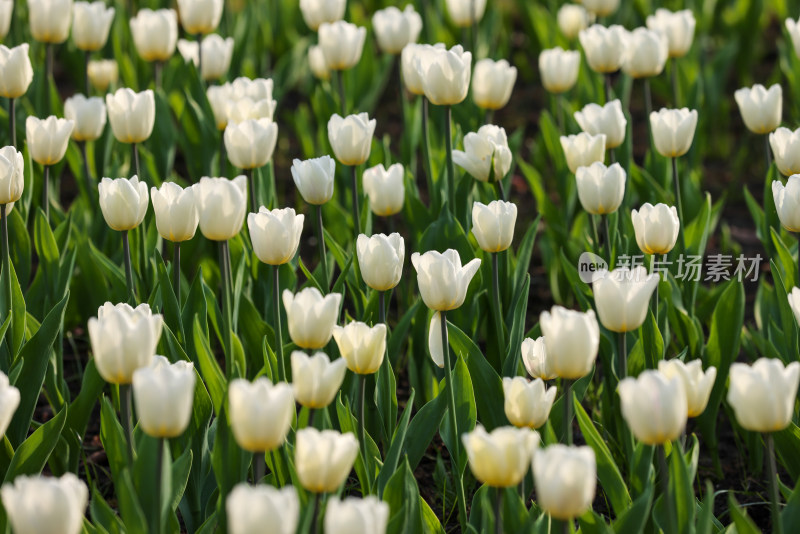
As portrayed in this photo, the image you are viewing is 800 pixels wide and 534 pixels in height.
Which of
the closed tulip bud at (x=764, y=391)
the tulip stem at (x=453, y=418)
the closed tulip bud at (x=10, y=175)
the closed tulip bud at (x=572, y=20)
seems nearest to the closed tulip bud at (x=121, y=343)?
the tulip stem at (x=453, y=418)

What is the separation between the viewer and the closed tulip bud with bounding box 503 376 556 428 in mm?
1923

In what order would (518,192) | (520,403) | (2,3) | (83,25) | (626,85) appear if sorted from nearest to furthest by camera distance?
(520,403), (2,3), (83,25), (626,85), (518,192)

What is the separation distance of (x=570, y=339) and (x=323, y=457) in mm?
478

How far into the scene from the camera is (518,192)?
4.62 m

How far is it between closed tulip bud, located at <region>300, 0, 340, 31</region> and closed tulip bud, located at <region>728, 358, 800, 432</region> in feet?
8.39

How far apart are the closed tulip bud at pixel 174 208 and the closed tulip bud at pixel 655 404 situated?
3.43 feet

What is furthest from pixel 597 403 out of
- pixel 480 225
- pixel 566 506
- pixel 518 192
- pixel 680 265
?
pixel 518 192

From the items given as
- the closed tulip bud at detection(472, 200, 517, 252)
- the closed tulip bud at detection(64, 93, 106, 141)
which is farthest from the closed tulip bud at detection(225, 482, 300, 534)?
the closed tulip bud at detection(64, 93, 106, 141)

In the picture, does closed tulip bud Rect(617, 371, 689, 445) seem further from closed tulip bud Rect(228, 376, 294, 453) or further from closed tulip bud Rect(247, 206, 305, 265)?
closed tulip bud Rect(247, 206, 305, 265)

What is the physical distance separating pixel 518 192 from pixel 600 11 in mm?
840

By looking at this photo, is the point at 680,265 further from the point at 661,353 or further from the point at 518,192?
the point at 518,192

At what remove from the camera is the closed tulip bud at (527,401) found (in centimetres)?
192

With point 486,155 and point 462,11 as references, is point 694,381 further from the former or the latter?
point 462,11

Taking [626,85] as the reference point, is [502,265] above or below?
below
